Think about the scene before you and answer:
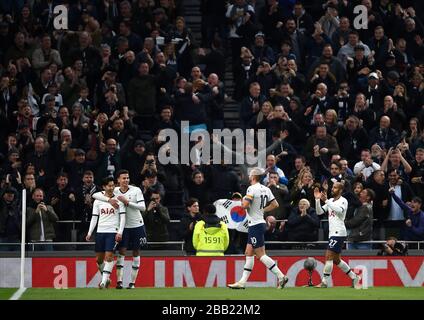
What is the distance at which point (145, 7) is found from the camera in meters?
33.8

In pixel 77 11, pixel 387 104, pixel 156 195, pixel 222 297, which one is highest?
pixel 77 11

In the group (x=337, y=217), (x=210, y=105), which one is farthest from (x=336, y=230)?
(x=210, y=105)

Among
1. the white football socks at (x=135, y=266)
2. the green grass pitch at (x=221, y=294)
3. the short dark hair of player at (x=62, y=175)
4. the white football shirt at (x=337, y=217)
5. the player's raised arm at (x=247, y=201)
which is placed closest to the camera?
the green grass pitch at (x=221, y=294)

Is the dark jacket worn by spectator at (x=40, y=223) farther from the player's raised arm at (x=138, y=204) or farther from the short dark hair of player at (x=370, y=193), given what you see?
the short dark hair of player at (x=370, y=193)

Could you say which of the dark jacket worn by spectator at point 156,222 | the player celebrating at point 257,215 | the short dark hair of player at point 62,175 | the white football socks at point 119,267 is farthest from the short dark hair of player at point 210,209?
the short dark hair of player at point 62,175

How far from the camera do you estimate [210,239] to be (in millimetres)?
28406

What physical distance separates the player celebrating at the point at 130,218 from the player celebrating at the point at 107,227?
17cm

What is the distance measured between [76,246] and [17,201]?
5.42 ft

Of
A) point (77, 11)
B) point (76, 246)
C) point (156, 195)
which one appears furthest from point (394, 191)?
point (77, 11)

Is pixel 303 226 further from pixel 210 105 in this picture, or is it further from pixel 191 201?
pixel 210 105

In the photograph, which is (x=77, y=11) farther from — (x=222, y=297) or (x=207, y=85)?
(x=222, y=297)

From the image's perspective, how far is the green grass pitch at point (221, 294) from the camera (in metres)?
23.5

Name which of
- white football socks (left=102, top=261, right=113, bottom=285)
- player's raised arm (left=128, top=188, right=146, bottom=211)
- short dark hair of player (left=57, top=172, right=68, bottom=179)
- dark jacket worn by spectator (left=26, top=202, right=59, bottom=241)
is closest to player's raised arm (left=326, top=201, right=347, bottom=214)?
player's raised arm (left=128, top=188, right=146, bottom=211)

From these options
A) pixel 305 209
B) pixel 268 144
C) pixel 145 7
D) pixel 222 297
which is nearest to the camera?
pixel 222 297
